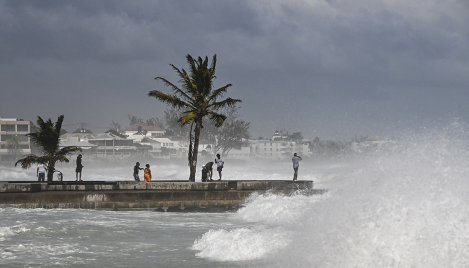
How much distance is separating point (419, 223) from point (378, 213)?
674 millimetres

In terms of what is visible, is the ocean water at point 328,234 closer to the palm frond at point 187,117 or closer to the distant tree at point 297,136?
the palm frond at point 187,117

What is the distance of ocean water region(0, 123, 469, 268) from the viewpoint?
23.7 ft

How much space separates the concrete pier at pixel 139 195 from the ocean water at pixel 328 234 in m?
1.96

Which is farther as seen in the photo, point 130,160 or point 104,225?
point 130,160

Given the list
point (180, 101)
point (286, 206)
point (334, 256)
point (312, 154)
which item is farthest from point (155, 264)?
point (312, 154)

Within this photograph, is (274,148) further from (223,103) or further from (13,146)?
(223,103)

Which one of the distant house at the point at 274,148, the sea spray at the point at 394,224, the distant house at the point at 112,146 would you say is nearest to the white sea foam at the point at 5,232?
the sea spray at the point at 394,224

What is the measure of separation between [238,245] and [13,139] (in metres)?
89.8

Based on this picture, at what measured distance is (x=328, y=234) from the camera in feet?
27.7

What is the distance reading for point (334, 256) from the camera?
767 cm

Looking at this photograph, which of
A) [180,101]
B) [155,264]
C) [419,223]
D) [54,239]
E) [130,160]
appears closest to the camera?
[419,223]

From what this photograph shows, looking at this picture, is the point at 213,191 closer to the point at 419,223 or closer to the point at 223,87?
the point at 223,87

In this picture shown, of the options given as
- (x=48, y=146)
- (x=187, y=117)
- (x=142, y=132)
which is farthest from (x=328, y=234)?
(x=142, y=132)

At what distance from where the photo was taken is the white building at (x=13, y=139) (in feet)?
295
